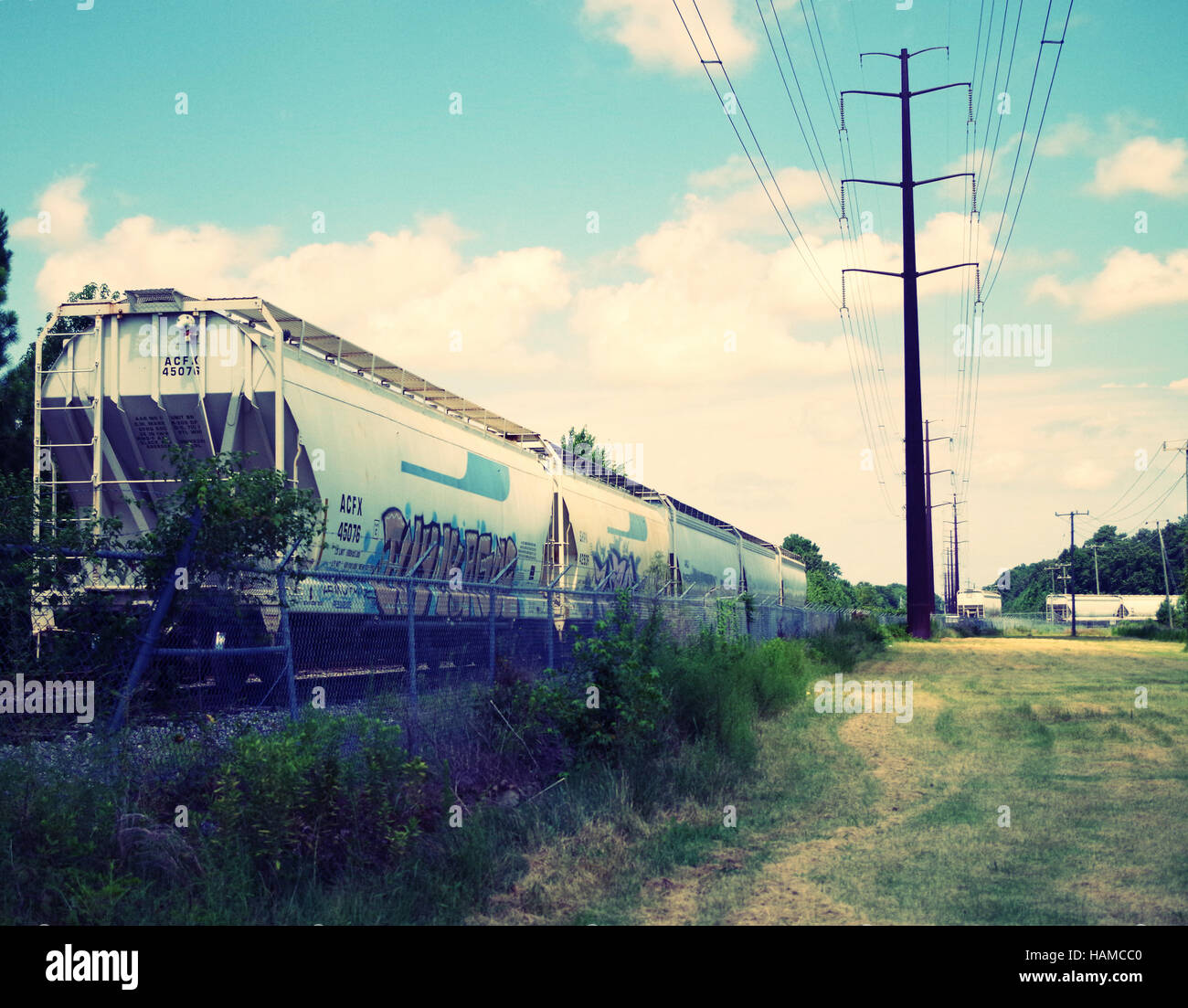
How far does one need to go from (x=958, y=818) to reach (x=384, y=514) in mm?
7700

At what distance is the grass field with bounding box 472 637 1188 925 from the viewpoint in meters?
5.73

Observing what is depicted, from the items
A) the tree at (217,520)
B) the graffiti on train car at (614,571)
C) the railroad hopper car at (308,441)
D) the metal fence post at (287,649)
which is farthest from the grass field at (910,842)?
the graffiti on train car at (614,571)

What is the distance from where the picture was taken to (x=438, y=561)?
557 inches

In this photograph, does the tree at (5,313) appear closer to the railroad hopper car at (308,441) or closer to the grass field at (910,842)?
the railroad hopper car at (308,441)

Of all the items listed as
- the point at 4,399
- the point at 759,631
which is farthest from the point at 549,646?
the point at 4,399

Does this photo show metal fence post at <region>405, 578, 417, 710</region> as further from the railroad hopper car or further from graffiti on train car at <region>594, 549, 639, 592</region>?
graffiti on train car at <region>594, 549, 639, 592</region>

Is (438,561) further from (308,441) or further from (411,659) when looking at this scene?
(411,659)

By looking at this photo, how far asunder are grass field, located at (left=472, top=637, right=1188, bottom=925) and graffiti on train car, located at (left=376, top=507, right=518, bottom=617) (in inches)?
171

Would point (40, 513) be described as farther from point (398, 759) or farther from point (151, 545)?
point (398, 759)

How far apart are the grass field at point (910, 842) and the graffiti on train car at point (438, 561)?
4353 millimetres

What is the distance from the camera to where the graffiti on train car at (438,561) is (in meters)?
12.6

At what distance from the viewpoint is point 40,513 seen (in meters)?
7.01

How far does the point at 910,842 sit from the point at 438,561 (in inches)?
328

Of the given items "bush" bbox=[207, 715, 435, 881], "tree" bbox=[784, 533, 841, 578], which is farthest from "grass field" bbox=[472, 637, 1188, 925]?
"tree" bbox=[784, 533, 841, 578]
